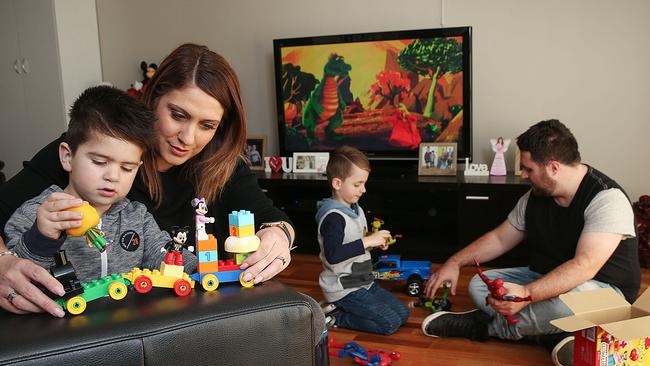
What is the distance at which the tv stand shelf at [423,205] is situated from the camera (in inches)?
137

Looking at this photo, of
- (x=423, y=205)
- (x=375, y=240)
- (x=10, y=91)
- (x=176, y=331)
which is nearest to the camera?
(x=176, y=331)

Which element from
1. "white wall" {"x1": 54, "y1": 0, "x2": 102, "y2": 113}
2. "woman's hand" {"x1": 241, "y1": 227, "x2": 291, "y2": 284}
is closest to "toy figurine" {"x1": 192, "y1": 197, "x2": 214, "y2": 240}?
"woman's hand" {"x1": 241, "y1": 227, "x2": 291, "y2": 284}

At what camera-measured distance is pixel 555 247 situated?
96.0 inches

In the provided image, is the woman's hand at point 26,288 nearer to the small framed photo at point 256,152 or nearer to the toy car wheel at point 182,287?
the toy car wheel at point 182,287

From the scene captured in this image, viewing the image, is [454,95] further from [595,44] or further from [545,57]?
[595,44]

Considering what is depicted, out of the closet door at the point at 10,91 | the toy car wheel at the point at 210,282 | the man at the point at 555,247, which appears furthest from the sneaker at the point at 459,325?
the closet door at the point at 10,91

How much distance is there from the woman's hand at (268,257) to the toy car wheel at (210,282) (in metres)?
0.06

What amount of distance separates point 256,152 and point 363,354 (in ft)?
7.63

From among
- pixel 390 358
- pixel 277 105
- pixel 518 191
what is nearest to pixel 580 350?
pixel 390 358

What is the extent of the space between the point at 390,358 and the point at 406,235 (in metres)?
1.67

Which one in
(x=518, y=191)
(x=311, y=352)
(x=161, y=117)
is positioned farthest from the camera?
(x=518, y=191)

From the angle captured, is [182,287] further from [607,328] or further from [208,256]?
[607,328]

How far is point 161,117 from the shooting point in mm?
1550

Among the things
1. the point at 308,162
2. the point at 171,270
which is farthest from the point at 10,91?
the point at 171,270
